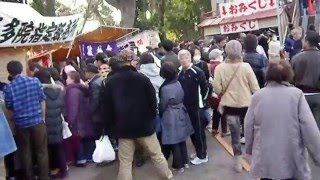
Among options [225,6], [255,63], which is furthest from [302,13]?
[255,63]

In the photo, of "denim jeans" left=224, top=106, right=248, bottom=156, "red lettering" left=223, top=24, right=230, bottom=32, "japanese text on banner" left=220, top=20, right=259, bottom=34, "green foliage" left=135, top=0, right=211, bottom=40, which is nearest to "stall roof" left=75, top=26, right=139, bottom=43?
"red lettering" left=223, top=24, right=230, bottom=32

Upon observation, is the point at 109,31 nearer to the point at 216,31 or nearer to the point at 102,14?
the point at 216,31

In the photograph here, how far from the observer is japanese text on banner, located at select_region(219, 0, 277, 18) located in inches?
604

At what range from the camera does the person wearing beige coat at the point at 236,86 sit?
6.09 meters

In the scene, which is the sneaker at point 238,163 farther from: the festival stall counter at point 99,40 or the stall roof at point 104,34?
the stall roof at point 104,34

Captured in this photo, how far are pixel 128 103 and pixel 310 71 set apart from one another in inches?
98.3

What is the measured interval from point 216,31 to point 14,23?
13.5 m

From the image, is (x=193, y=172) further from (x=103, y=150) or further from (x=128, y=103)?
(x=128, y=103)

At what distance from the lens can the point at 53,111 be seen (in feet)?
20.9

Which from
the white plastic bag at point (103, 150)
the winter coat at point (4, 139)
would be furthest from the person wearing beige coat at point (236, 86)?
the winter coat at point (4, 139)

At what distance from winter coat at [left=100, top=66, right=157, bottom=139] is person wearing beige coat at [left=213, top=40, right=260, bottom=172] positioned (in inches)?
45.9

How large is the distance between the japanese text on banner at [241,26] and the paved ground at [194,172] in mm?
7621

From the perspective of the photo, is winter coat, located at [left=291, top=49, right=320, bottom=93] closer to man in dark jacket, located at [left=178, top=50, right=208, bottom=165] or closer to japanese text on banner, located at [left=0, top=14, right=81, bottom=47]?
man in dark jacket, located at [left=178, top=50, right=208, bottom=165]

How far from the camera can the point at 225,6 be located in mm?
17656
